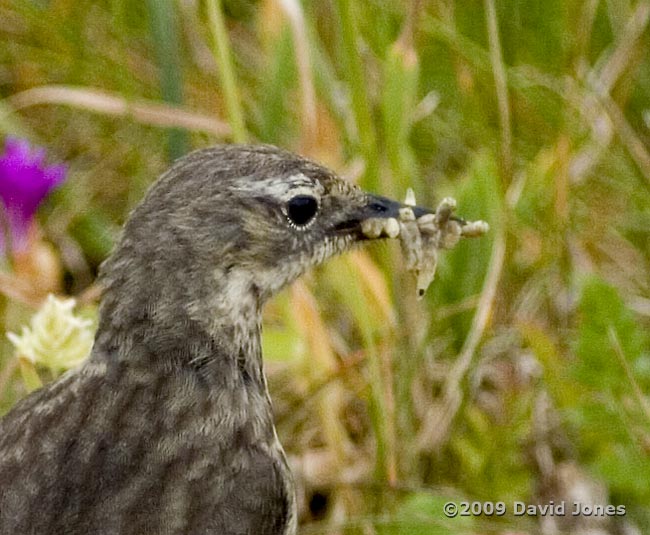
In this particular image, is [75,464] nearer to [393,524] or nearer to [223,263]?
[223,263]

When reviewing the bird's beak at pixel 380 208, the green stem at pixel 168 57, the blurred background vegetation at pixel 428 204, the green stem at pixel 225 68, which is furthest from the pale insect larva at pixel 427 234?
the green stem at pixel 168 57

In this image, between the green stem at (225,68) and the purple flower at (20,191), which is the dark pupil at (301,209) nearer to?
the green stem at (225,68)

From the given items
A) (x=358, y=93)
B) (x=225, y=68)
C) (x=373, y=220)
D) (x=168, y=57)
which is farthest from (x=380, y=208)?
(x=168, y=57)

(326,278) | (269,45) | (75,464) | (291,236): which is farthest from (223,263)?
(269,45)

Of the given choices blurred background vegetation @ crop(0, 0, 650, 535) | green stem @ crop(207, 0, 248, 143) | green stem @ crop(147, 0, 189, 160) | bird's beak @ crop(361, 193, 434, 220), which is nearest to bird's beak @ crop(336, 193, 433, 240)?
bird's beak @ crop(361, 193, 434, 220)

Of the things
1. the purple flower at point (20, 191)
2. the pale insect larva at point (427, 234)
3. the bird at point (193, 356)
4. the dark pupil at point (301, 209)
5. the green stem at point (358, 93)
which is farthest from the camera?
the purple flower at point (20, 191)

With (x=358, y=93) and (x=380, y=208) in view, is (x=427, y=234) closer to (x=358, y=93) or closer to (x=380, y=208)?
(x=380, y=208)
